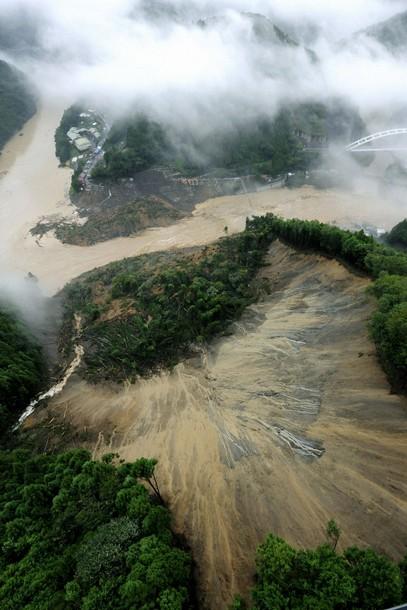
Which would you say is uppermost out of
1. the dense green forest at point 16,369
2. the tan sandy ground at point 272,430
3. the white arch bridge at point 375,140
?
the white arch bridge at point 375,140

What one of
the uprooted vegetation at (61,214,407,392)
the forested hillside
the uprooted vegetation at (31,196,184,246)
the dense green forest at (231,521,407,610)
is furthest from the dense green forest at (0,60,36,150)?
the dense green forest at (231,521,407,610)

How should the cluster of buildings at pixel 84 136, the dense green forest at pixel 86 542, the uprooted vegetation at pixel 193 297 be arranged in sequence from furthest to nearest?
the cluster of buildings at pixel 84 136
the uprooted vegetation at pixel 193 297
the dense green forest at pixel 86 542

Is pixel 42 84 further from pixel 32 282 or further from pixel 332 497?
pixel 332 497

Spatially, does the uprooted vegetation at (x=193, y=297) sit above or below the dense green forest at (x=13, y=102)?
below

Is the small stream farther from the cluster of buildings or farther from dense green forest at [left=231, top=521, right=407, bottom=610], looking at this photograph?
the cluster of buildings

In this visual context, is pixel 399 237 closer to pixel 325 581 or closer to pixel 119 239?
pixel 119 239

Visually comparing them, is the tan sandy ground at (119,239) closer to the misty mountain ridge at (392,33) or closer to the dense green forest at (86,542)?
the dense green forest at (86,542)

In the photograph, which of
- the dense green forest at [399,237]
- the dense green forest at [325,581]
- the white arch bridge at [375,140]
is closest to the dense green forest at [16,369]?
the dense green forest at [325,581]

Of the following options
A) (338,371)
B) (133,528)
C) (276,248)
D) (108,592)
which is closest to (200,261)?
(276,248)
